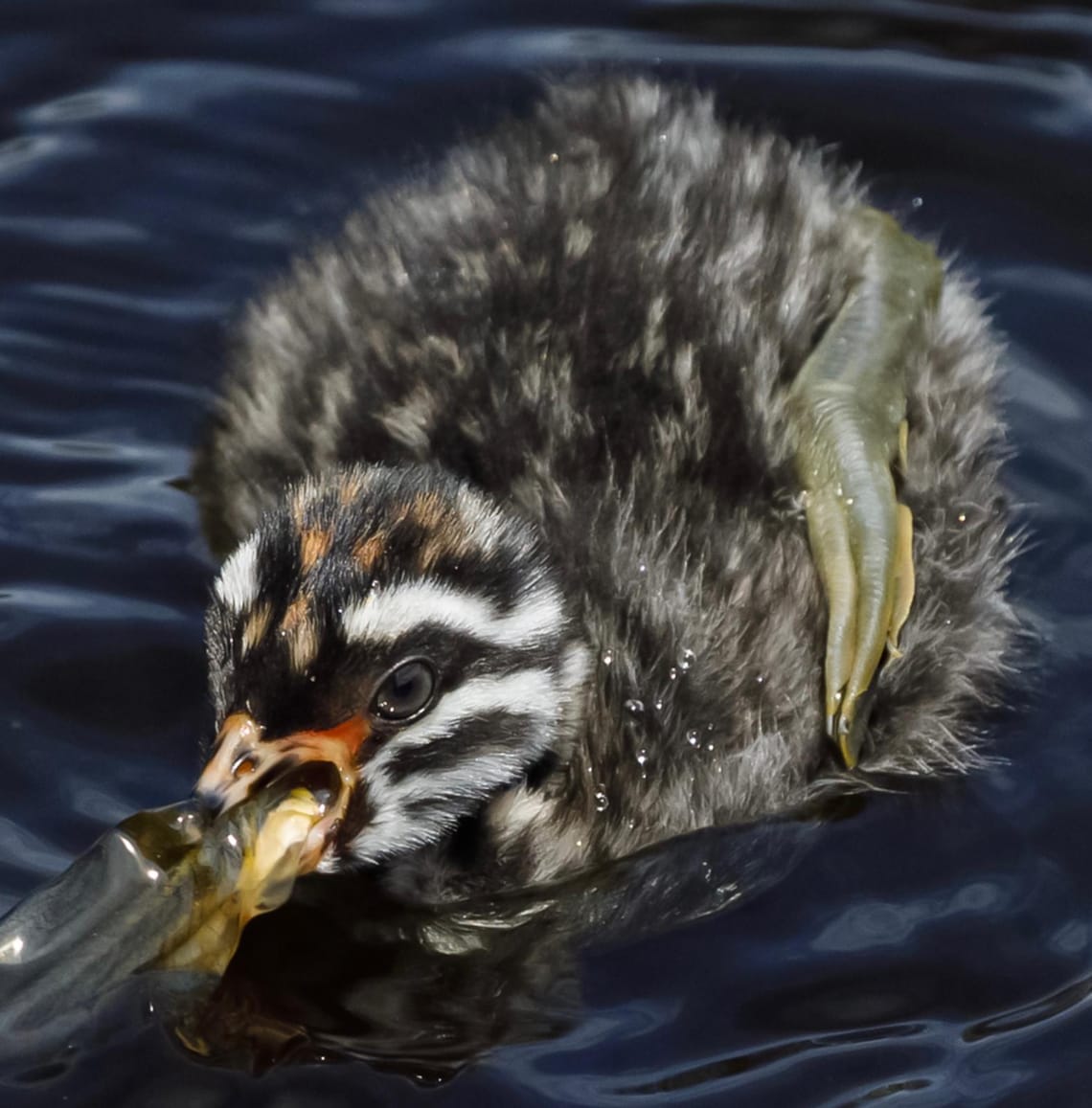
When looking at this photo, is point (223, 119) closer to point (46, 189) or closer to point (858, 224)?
point (46, 189)

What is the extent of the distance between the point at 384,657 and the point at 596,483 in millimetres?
875

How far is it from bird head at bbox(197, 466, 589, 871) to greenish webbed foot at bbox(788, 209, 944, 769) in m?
0.68

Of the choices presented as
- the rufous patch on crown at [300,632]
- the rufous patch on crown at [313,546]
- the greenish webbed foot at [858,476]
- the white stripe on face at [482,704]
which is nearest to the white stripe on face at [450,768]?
the white stripe on face at [482,704]

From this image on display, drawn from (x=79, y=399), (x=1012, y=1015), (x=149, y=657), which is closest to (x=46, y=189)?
(x=79, y=399)

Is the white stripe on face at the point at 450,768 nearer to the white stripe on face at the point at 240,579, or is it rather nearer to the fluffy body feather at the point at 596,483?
the fluffy body feather at the point at 596,483

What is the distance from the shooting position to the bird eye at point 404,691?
15.0 feet

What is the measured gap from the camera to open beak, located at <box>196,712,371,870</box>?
14.4ft

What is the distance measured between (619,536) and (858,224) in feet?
4.66

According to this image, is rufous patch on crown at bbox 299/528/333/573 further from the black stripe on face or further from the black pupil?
the black stripe on face

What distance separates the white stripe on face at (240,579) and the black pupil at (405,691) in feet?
1.02

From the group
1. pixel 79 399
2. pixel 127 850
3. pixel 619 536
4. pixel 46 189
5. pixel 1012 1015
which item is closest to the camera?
pixel 127 850

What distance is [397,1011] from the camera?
477 cm

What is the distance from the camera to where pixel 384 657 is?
4.55 metres

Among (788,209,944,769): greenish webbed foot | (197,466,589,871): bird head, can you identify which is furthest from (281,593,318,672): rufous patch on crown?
(788,209,944,769): greenish webbed foot
